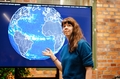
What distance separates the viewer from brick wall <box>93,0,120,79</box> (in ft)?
13.2

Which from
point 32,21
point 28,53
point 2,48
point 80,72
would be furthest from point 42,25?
point 80,72

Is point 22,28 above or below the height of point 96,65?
above

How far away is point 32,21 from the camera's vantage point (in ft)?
9.77

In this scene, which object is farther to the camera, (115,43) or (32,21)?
(115,43)

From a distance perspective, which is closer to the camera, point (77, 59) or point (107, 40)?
point (77, 59)

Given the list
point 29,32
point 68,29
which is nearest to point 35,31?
point 29,32

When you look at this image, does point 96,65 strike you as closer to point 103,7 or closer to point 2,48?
point 103,7

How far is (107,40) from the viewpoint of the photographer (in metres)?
4.06

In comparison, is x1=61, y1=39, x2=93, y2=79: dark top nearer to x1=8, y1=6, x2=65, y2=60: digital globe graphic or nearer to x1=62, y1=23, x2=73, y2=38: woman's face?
x1=62, y1=23, x2=73, y2=38: woman's face

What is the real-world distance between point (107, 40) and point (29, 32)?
1738 millimetres

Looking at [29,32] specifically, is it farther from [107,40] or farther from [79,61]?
[107,40]

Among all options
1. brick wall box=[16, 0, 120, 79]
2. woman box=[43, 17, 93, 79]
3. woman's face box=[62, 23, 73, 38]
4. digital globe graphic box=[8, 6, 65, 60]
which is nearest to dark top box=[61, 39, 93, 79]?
woman box=[43, 17, 93, 79]

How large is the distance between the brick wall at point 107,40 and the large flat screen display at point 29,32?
108 cm

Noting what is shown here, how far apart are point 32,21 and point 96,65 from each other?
1.65m
